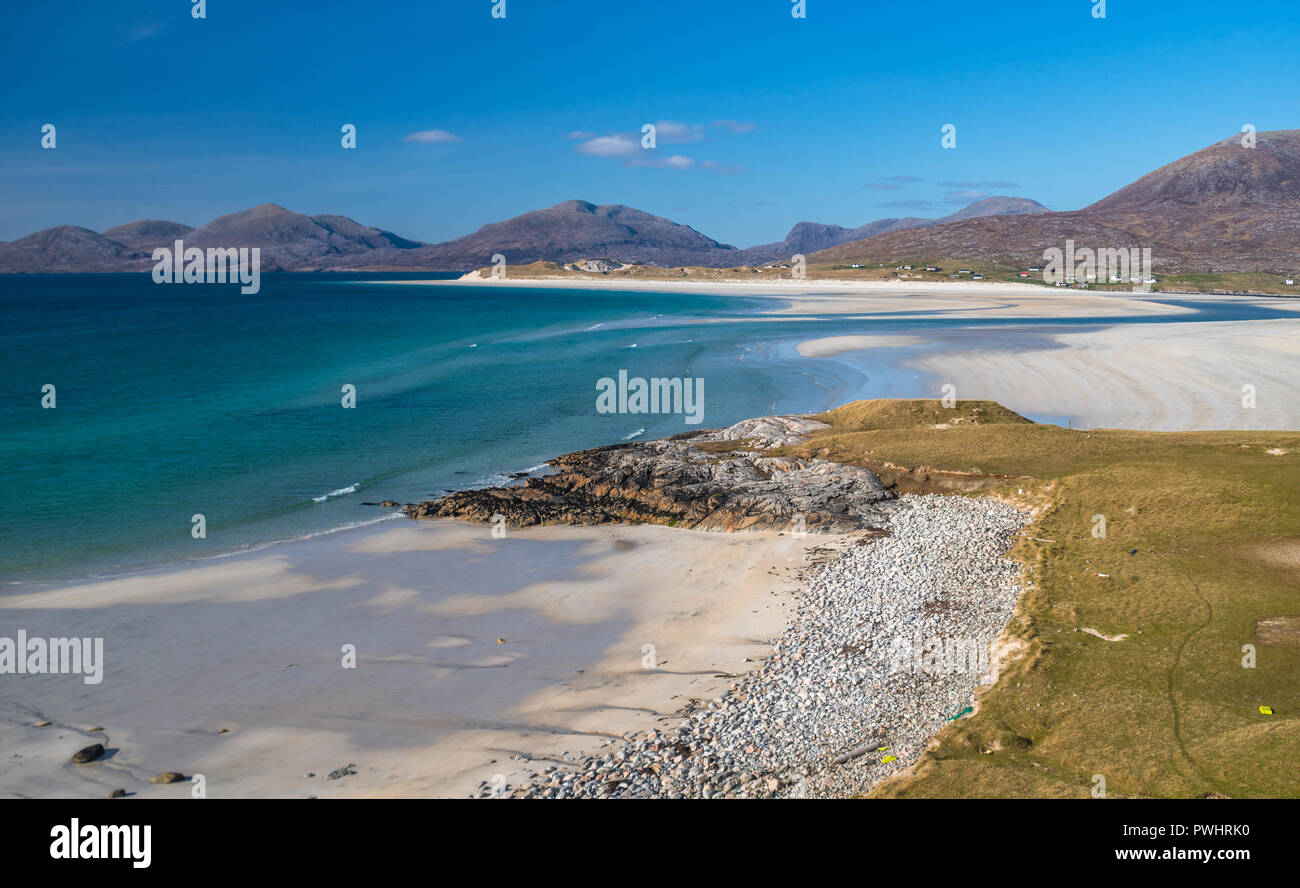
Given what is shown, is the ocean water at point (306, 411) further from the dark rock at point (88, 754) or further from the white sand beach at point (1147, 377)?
the dark rock at point (88, 754)

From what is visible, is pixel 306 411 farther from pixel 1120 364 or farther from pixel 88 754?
pixel 1120 364

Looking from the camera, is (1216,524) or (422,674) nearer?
(422,674)

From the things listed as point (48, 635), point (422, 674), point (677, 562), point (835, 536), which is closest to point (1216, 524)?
point (835, 536)

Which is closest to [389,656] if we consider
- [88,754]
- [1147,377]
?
[88,754]

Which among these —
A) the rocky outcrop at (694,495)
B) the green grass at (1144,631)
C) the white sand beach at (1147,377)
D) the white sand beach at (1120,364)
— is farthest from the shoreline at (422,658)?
the white sand beach at (1120,364)

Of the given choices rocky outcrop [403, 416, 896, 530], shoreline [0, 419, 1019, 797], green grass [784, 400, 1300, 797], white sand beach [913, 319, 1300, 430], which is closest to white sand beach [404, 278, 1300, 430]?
white sand beach [913, 319, 1300, 430]
